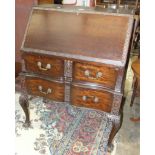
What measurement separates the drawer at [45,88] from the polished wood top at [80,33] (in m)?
0.26

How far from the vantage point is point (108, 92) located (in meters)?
1.43

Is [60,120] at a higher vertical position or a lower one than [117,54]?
lower

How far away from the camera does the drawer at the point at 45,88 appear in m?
1.58

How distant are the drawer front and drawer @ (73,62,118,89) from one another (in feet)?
0.25

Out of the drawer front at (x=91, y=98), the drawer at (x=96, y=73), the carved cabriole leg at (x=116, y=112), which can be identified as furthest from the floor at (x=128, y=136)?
the drawer at (x=96, y=73)

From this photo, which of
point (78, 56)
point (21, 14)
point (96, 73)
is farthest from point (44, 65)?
point (21, 14)

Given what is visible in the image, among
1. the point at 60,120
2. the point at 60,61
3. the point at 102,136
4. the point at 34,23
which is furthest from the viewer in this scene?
the point at 60,120

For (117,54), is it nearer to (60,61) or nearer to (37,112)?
(60,61)

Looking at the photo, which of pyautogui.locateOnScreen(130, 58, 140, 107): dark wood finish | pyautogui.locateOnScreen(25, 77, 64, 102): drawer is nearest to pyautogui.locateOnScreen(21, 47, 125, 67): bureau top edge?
pyautogui.locateOnScreen(25, 77, 64, 102): drawer

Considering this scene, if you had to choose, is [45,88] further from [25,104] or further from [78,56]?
[78,56]

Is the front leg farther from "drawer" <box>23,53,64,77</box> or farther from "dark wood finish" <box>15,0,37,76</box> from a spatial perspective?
"dark wood finish" <box>15,0,37,76</box>

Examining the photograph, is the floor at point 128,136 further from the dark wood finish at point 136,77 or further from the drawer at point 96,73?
the drawer at point 96,73
